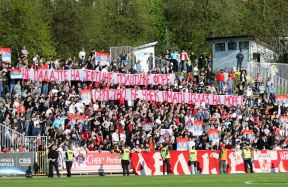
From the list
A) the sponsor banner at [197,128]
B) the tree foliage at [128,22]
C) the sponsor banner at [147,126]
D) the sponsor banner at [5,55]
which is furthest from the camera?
the tree foliage at [128,22]

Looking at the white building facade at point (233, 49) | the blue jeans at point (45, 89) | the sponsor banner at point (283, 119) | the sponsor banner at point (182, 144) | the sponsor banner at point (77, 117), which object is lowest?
the sponsor banner at point (182, 144)

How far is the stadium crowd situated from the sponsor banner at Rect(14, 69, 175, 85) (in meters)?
0.40

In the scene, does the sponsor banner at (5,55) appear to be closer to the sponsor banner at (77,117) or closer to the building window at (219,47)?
the sponsor banner at (77,117)

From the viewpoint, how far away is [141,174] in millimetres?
56969

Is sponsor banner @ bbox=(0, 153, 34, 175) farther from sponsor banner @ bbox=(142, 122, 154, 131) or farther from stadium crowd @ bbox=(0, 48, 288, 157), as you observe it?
sponsor banner @ bbox=(142, 122, 154, 131)

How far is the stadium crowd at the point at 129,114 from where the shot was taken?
5647cm

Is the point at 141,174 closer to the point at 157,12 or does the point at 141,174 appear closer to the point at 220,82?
the point at 220,82

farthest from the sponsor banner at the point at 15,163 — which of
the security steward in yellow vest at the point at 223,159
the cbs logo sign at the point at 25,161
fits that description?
the security steward in yellow vest at the point at 223,159

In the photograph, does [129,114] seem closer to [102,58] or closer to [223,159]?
[223,159]

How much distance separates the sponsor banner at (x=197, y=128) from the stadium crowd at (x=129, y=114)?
1.22ft

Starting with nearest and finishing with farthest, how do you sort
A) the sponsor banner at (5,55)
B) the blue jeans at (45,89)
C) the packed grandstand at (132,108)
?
the packed grandstand at (132,108), the blue jeans at (45,89), the sponsor banner at (5,55)

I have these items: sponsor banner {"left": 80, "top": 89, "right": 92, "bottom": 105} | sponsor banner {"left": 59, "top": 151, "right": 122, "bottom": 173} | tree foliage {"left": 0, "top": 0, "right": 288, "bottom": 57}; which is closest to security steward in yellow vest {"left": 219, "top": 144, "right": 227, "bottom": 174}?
sponsor banner {"left": 59, "top": 151, "right": 122, "bottom": 173}

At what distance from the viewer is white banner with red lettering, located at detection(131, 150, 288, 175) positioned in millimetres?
57188

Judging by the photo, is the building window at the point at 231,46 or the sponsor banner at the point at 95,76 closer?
the sponsor banner at the point at 95,76
